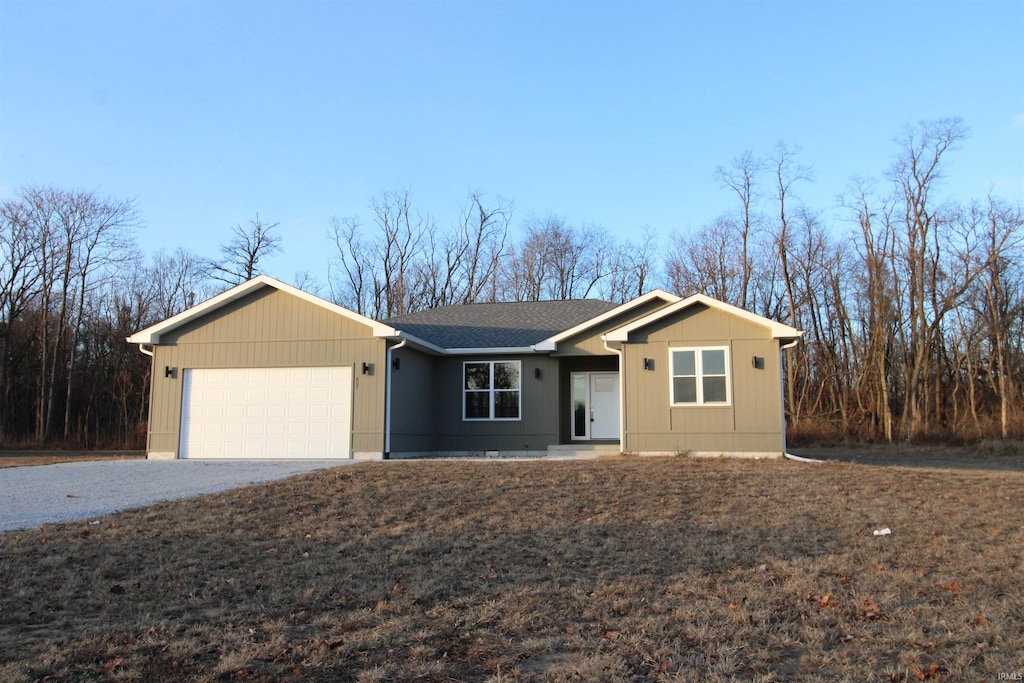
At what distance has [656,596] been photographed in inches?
212

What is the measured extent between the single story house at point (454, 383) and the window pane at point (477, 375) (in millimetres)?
33

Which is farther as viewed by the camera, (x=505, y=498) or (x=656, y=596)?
(x=505, y=498)

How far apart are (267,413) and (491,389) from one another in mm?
4982

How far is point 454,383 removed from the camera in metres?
18.0

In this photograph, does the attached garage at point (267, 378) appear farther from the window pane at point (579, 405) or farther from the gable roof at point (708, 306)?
the window pane at point (579, 405)

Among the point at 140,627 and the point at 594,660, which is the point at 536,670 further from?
the point at 140,627

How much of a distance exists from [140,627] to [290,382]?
11808 millimetres

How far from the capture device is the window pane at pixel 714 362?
50.1ft

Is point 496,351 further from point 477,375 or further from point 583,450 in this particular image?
point 583,450

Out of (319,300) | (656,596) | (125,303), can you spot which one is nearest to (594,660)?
(656,596)

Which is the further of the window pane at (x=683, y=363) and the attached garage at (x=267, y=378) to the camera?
the attached garage at (x=267, y=378)

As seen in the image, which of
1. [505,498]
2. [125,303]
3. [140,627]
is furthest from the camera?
[125,303]

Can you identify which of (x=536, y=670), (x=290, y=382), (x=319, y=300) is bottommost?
(x=536, y=670)

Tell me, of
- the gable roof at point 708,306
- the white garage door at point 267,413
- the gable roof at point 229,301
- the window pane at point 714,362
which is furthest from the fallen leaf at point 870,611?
the gable roof at point 229,301
